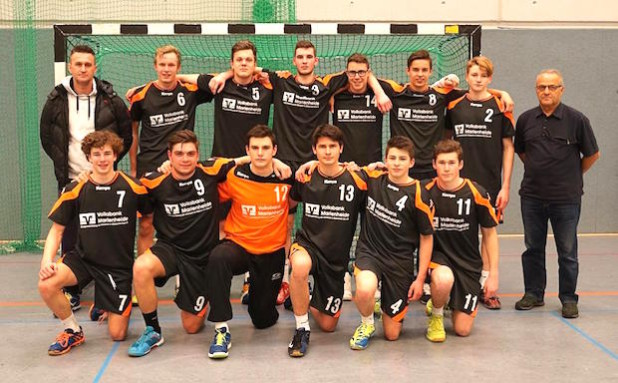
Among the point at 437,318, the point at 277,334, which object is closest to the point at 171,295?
the point at 277,334

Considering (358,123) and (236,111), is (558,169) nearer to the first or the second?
(358,123)

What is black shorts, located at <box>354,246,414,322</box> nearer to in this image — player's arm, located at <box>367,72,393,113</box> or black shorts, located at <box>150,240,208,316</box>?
black shorts, located at <box>150,240,208,316</box>

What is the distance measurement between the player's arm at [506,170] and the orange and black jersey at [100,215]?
9.16ft

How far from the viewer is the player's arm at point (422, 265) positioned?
4320 millimetres

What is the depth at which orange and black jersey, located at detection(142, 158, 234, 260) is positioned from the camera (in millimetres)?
4489

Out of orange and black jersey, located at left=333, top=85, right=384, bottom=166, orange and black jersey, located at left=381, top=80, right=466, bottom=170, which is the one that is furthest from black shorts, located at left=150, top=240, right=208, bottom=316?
orange and black jersey, located at left=381, top=80, right=466, bottom=170

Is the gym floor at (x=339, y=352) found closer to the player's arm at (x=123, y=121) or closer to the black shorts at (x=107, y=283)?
the black shorts at (x=107, y=283)

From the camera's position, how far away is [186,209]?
450 cm

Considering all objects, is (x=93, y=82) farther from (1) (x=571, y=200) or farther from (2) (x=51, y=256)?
(1) (x=571, y=200)

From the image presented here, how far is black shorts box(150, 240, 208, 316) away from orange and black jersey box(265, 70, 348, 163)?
4.08ft

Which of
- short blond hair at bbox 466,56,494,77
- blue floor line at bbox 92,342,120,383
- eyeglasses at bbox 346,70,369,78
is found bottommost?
blue floor line at bbox 92,342,120,383

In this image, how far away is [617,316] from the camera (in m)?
4.95

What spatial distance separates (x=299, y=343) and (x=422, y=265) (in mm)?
974

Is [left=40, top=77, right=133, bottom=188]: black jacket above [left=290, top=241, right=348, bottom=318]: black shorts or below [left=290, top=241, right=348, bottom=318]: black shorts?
above
